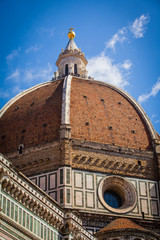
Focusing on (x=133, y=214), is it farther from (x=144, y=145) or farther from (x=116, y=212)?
(x=144, y=145)

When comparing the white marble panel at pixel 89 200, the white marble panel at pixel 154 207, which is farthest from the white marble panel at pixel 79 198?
the white marble panel at pixel 154 207

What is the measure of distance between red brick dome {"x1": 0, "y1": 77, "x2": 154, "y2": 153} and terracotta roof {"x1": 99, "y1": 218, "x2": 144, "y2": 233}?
6662 millimetres

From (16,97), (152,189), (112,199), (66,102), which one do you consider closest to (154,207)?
(152,189)

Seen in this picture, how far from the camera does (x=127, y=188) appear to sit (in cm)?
3444

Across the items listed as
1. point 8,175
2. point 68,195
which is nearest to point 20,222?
point 8,175

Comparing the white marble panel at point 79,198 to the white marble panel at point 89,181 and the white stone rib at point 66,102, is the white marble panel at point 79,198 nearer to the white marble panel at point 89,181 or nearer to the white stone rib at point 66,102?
the white marble panel at point 89,181

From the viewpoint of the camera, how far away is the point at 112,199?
34.6 m

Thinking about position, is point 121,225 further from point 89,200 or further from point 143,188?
point 143,188

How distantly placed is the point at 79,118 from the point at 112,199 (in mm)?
6309

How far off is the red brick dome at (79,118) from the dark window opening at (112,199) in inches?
146

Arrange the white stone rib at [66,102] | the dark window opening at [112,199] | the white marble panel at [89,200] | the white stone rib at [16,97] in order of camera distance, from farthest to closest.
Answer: the white stone rib at [16,97]
the white stone rib at [66,102]
the dark window opening at [112,199]
the white marble panel at [89,200]

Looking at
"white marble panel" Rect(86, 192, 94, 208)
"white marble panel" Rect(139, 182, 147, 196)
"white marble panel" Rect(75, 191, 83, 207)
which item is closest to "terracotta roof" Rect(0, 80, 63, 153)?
"white marble panel" Rect(75, 191, 83, 207)

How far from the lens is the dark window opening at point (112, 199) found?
34219 millimetres

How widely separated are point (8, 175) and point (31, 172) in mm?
12682
